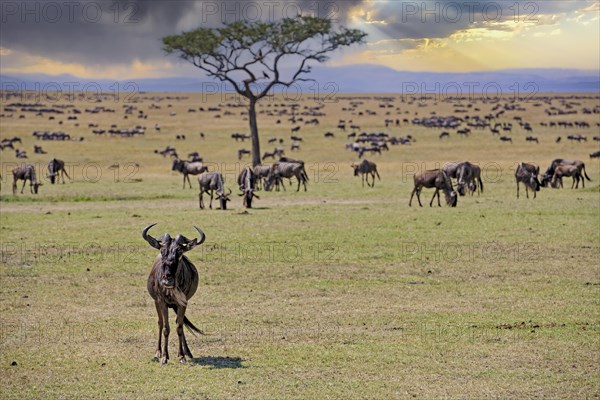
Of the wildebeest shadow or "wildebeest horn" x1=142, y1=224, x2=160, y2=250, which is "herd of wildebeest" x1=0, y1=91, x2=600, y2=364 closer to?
"wildebeest horn" x1=142, y1=224, x2=160, y2=250

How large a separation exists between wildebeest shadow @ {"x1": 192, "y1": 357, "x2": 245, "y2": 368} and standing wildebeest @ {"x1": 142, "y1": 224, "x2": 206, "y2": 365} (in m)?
0.15

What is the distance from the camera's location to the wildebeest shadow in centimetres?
1063

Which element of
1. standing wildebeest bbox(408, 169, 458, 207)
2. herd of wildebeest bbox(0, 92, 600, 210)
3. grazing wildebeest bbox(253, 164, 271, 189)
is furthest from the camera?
grazing wildebeest bbox(253, 164, 271, 189)

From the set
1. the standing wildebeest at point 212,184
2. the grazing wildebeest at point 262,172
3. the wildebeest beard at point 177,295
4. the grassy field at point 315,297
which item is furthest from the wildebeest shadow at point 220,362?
the grazing wildebeest at point 262,172

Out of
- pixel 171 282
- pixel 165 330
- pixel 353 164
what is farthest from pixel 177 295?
pixel 353 164

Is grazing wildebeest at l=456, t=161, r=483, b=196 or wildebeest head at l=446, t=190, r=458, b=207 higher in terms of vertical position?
grazing wildebeest at l=456, t=161, r=483, b=196

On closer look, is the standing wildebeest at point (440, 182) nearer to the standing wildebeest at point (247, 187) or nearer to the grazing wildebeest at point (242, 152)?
the standing wildebeest at point (247, 187)

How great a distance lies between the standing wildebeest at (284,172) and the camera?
36719 mm

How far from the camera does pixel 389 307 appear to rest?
14234 millimetres

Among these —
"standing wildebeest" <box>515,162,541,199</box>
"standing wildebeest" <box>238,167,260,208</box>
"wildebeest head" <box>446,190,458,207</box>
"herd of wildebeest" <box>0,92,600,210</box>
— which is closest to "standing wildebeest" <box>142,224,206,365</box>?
"standing wildebeest" <box>238,167,260,208</box>

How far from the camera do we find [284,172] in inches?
1465

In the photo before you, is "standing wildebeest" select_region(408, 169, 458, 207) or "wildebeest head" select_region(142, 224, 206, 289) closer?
"wildebeest head" select_region(142, 224, 206, 289)

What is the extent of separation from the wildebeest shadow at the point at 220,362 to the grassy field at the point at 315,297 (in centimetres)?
4

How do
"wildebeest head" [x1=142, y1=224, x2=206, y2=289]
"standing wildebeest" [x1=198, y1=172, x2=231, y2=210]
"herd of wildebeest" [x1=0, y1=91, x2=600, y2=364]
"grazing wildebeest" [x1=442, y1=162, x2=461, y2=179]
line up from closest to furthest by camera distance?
"wildebeest head" [x1=142, y1=224, x2=206, y2=289] < "herd of wildebeest" [x1=0, y1=91, x2=600, y2=364] < "standing wildebeest" [x1=198, y1=172, x2=231, y2=210] < "grazing wildebeest" [x1=442, y1=162, x2=461, y2=179]
